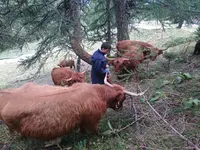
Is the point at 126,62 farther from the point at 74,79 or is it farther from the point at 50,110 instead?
the point at 50,110

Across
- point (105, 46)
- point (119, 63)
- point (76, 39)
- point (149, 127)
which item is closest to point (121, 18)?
point (76, 39)

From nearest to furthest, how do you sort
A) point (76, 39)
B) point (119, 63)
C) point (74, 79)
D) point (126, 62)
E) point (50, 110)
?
1. point (50, 110)
2. point (126, 62)
3. point (119, 63)
4. point (74, 79)
5. point (76, 39)

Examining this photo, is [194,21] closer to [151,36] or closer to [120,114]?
[120,114]

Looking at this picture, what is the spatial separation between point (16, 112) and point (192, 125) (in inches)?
134

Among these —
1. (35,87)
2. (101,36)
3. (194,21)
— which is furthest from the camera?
(101,36)

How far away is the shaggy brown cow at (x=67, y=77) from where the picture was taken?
10078 millimetres

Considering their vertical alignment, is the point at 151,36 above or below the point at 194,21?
below

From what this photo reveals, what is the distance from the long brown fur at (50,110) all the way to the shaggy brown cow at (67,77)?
449 cm

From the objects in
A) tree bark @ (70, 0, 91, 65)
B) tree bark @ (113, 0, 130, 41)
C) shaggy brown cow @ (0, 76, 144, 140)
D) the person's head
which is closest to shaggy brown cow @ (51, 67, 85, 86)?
tree bark @ (70, 0, 91, 65)

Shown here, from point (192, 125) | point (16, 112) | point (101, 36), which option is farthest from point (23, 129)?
point (101, 36)

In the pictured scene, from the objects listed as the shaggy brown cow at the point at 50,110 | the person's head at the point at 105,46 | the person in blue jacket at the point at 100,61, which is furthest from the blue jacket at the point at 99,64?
the shaggy brown cow at the point at 50,110

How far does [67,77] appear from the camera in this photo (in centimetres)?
1048

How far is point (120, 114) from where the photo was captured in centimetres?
620

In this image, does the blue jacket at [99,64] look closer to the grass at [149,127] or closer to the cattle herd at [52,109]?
the grass at [149,127]
